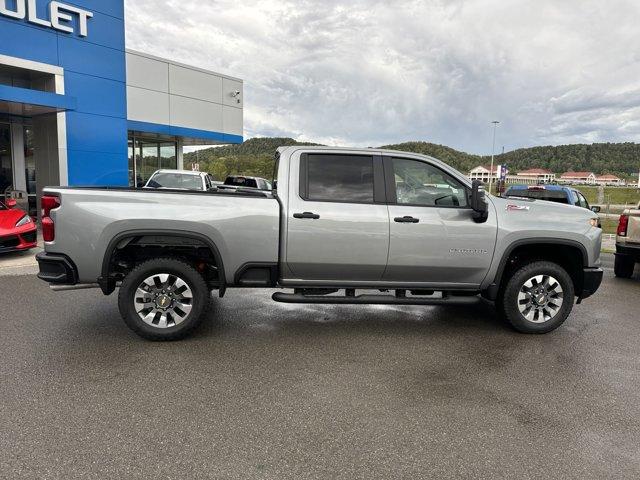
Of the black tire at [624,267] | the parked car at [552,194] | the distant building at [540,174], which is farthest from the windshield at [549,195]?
the distant building at [540,174]

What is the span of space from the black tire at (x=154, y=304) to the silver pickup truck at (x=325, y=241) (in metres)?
0.01

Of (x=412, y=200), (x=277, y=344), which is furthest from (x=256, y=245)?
(x=412, y=200)

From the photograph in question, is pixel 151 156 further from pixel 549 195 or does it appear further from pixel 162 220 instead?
pixel 162 220

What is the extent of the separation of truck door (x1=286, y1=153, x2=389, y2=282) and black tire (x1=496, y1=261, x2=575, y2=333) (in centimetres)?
152

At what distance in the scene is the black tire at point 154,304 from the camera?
4.64 metres

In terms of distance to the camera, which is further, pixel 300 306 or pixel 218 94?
pixel 218 94

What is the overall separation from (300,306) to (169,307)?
2.05 m

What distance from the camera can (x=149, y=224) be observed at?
462 cm

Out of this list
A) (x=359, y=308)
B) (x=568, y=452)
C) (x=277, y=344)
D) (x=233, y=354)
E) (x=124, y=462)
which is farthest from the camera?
(x=359, y=308)

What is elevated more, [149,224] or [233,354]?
[149,224]

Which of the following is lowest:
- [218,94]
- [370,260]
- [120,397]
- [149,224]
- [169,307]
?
[120,397]

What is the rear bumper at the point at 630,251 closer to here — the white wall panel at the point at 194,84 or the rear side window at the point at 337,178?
the rear side window at the point at 337,178

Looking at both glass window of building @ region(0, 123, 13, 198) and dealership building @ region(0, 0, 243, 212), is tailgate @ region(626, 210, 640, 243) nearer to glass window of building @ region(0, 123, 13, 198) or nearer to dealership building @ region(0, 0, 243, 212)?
dealership building @ region(0, 0, 243, 212)

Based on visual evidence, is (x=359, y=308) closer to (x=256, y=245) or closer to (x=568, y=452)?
(x=256, y=245)
